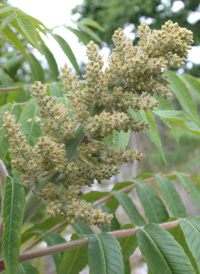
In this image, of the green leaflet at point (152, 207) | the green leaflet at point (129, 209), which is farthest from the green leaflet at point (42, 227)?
the green leaflet at point (152, 207)

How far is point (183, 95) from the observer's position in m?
2.14

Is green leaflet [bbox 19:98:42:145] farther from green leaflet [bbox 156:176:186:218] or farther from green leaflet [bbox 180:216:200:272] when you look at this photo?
green leaflet [bbox 156:176:186:218]

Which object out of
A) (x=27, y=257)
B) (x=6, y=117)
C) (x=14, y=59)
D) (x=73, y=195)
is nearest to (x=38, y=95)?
(x=6, y=117)

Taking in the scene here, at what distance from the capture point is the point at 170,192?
2330mm

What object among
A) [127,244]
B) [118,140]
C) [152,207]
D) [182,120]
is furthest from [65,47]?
[127,244]

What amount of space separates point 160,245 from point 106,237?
0.74ft

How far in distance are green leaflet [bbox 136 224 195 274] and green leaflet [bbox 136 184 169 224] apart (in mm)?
700

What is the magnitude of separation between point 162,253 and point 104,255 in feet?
0.75

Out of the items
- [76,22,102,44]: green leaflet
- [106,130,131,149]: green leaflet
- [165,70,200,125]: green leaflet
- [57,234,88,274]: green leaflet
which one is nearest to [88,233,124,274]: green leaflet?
[57,234,88,274]: green leaflet

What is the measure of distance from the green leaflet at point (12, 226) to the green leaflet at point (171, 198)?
1.30 m

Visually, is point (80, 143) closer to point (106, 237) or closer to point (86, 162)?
point (86, 162)

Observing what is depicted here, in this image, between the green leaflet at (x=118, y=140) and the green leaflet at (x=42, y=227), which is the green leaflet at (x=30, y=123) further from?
the green leaflet at (x=42, y=227)

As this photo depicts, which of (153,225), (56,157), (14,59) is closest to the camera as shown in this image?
(56,157)

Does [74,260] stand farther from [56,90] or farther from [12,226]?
[56,90]
